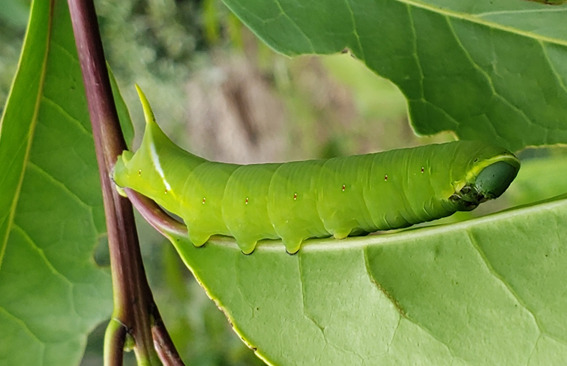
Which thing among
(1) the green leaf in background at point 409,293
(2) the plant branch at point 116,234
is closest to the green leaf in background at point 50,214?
(2) the plant branch at point 116,234

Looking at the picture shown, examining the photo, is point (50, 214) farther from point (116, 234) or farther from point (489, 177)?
point (489, 177)

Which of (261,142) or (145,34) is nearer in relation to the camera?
(145,34)

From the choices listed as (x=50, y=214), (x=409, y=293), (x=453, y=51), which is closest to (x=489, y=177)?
(x=409, y=293)

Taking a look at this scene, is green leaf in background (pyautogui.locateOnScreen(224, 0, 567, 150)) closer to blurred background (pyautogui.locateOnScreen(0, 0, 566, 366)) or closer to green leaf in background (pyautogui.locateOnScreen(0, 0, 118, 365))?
green leaf in background (pyautogui.locateOnScreen(0, 0, 118, 365))

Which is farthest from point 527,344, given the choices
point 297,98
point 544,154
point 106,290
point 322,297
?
point 297,98

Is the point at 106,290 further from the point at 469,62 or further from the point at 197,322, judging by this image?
the point at 197,322

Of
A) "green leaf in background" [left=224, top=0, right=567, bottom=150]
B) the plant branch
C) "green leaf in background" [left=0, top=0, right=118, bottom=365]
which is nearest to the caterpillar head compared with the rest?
"green leaf in background" [left=224, top=0, right=567, bottom=150]

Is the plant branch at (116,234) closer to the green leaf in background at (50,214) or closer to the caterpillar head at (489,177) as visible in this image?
the green leaf in background at (50,214)
